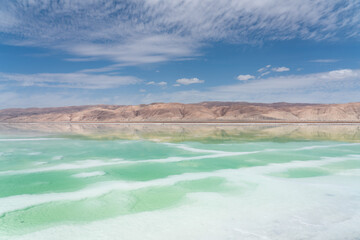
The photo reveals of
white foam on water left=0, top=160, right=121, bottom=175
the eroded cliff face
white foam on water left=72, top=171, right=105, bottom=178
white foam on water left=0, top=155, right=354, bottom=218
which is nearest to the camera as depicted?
white foam on water left=0, top=155, right=354, bottom=218

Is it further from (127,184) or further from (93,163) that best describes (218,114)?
(127,184)

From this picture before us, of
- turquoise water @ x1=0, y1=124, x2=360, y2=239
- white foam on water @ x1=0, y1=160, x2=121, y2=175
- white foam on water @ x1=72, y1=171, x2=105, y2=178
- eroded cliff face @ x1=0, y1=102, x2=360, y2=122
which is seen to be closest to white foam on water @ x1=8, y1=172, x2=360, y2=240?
turquoise water @ x1=0, y1=124, x2=360, y2=239

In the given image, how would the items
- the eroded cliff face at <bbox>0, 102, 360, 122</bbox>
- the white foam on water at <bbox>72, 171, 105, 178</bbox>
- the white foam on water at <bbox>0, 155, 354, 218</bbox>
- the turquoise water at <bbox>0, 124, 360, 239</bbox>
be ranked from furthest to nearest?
the eroded cliff face at <bbox>0, 102, 360, 122</bbox>
the white foam on water at <bbox>72, 171, 105, 178</bbox>
the white foam on water at <bbox>0, 155, 354, 218</bbox>
the turquoise water at <bbox>0, 124, 360, 239</bbox>

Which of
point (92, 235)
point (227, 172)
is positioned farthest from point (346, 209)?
point (92, 235)

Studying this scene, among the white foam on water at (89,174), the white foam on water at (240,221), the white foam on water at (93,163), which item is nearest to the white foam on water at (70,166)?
the white foam on water at (93,163)

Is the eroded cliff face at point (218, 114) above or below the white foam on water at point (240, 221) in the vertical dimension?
above

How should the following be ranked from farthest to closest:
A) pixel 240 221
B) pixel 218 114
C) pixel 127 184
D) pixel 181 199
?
pixel 218 114 → pixel 127 184 → pixel 181 199 → pixel 240 221

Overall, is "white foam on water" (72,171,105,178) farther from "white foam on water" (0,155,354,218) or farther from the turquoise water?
"white foam on water" (0,155,354,218)

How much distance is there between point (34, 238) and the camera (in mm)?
4359

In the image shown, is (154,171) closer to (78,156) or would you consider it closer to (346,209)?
(78,156)

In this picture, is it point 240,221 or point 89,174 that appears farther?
point 89,174

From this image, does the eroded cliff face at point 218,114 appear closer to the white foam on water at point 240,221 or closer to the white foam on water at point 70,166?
the white foam on water at point 70,166

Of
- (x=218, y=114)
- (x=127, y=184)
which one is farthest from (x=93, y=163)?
(x=218, y=114)

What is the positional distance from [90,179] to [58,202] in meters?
2.06
